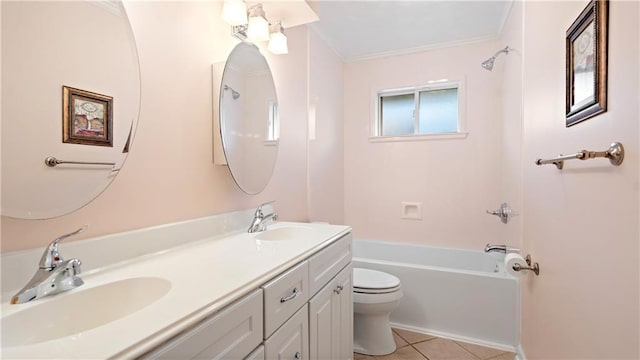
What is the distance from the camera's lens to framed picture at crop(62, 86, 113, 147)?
83 cm

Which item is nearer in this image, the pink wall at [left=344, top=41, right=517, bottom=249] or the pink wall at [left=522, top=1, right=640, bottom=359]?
the pink wall at [left=522, top=1, right=640, bottom=359]

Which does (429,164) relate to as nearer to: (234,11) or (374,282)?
(374,282)

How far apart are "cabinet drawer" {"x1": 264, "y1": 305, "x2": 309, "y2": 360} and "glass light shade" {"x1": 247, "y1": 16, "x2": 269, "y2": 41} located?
1.33 metres

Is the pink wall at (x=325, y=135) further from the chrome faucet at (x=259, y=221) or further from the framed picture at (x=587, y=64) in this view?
the framed picture at (x=587, y=64)

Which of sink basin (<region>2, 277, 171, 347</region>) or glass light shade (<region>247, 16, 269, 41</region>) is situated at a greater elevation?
glass light shade (<region>247, 16, 269, 41</region>)

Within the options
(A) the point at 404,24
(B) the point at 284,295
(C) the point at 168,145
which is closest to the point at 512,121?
(A) the point at 404,24

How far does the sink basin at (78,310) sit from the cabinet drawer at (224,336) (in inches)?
A: 8.5

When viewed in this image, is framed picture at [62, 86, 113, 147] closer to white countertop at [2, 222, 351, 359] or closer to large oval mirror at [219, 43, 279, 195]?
white countertop at [2, 222, 351, 359]

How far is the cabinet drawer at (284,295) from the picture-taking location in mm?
876

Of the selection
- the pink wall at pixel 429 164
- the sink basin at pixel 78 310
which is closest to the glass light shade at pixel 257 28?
the sink basin at pixel 78 310

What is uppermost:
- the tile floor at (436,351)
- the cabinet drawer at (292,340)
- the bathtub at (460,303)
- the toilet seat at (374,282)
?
the cabinet drawer at (292,340)

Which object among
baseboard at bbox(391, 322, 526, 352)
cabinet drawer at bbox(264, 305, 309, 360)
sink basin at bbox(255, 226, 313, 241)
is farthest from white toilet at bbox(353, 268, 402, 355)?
cabinet drawer at bbox(264, 305, 309, 360)

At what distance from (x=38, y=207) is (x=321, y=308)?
1.00 m

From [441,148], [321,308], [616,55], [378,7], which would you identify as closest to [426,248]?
[441,148]
